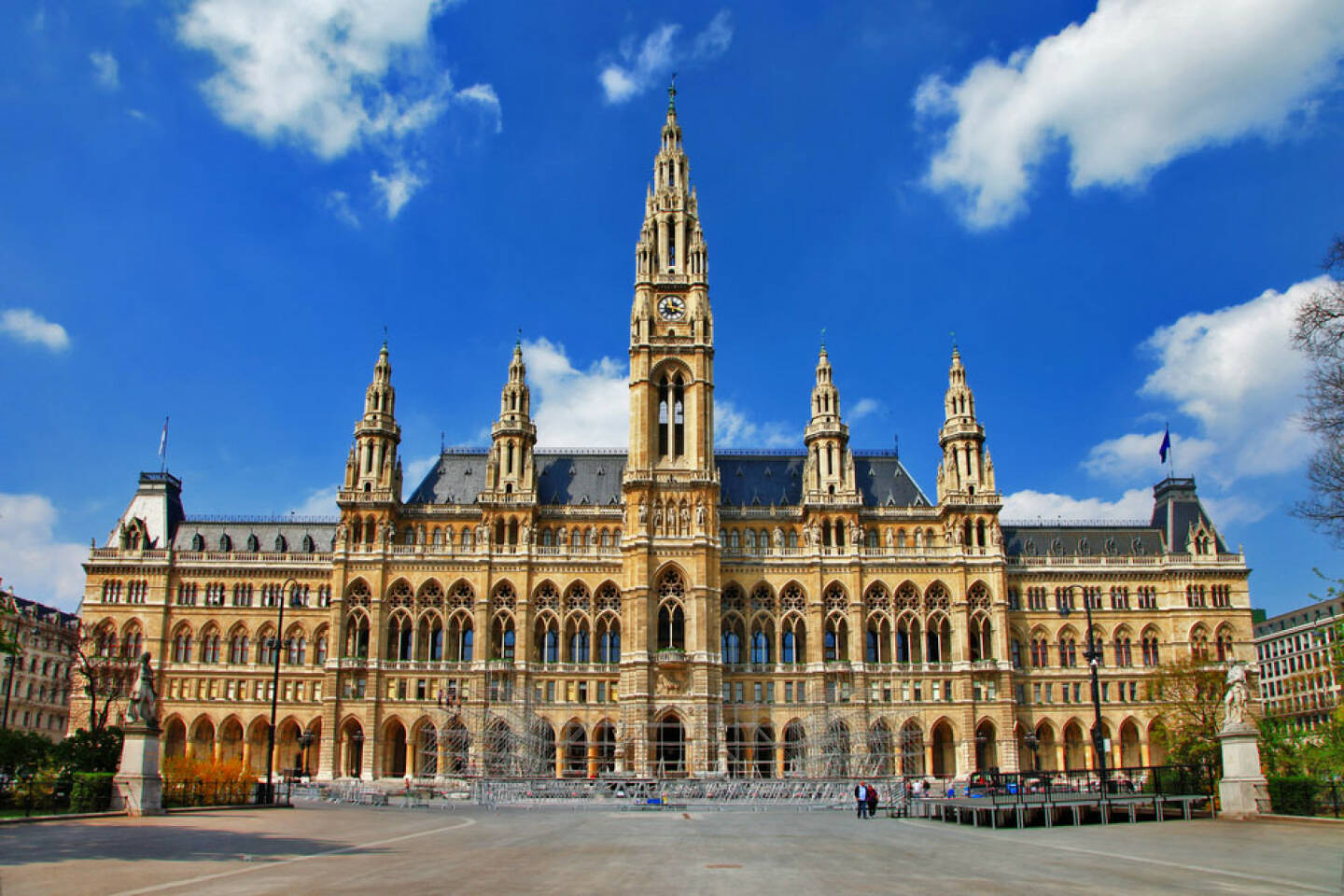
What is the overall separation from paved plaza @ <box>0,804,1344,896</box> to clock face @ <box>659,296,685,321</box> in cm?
5457

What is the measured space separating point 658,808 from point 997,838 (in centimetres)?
2322

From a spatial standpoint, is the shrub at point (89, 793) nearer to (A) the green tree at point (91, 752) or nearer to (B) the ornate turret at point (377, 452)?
(A) the green tree at point (91, 752)

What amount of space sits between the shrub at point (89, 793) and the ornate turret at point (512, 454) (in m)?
47.2

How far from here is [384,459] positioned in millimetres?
84438

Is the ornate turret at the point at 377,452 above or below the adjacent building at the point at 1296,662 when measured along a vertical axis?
above

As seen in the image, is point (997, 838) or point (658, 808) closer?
point (997, 838)

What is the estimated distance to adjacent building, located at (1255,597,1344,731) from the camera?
352 feet

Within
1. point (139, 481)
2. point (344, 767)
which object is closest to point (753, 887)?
point (344, 767)

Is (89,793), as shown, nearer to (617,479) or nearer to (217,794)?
(217,794)

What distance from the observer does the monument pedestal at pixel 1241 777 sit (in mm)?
33781

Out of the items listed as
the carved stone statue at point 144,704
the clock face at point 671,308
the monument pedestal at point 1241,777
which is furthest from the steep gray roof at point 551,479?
the monument pedestal at point 1241,777

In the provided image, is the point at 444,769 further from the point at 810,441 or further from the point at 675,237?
the point at 675,237

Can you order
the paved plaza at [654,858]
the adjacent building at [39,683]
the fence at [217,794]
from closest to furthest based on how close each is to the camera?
the paved plaza at [654,858], the fence at [217,794], the adjacent building at [39,683]

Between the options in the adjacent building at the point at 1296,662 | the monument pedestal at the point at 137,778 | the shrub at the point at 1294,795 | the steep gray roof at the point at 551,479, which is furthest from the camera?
the adjacent building at the point at 1296,662
